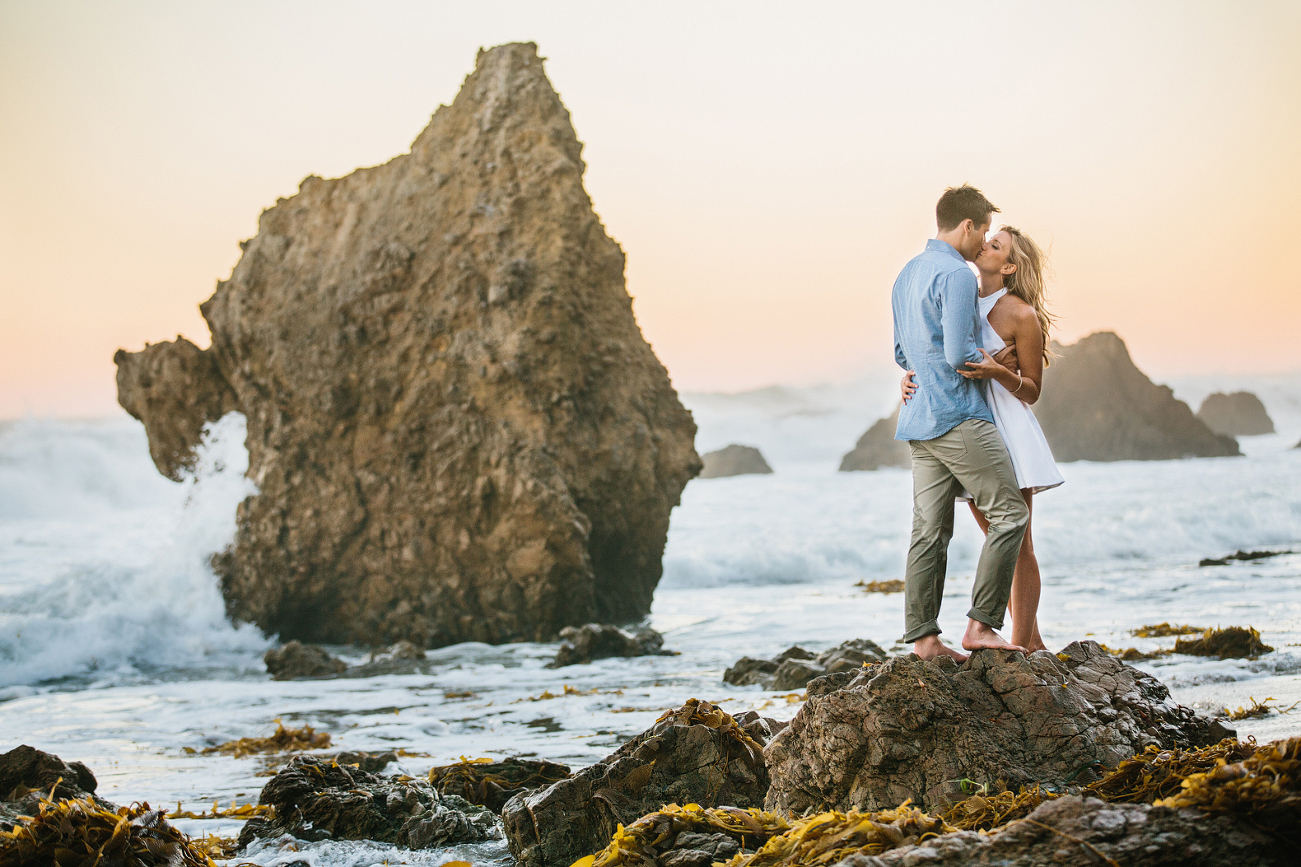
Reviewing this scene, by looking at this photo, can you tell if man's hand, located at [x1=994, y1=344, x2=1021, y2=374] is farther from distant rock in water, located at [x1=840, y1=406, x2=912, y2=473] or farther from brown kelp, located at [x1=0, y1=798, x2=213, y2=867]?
distant rock in water, located at [x1=840, y1=406, x2=912, y2=473]

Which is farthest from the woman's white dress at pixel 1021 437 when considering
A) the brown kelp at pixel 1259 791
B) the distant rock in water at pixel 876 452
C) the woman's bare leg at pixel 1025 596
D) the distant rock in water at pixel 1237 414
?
the distant rock in water at pixel 1237 414

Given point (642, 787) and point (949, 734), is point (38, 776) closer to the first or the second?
point (642, 787)

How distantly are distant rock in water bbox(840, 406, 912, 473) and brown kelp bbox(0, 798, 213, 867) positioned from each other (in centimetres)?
4056

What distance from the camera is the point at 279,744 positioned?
267 inches

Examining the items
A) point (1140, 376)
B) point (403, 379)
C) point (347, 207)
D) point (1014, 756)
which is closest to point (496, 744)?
point (1014, 756)

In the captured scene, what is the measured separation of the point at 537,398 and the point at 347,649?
4137 millimetres

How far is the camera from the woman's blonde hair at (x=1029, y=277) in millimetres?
3922

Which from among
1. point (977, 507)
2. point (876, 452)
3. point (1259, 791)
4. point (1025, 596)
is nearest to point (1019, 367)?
point (977, 507)

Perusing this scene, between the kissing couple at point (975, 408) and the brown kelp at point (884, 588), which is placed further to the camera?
the brown kelp at point (884, 588)

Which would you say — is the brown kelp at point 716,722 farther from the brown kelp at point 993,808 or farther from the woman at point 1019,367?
the woman at point 1019,367

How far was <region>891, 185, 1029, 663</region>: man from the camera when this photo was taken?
141 inches

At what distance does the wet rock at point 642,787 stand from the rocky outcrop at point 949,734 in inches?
14.0

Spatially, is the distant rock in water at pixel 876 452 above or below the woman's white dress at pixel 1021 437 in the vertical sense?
above

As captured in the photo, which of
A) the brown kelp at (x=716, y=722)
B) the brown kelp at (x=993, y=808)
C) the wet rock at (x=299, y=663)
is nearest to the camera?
the brown kelp at (x=993, y=808)
